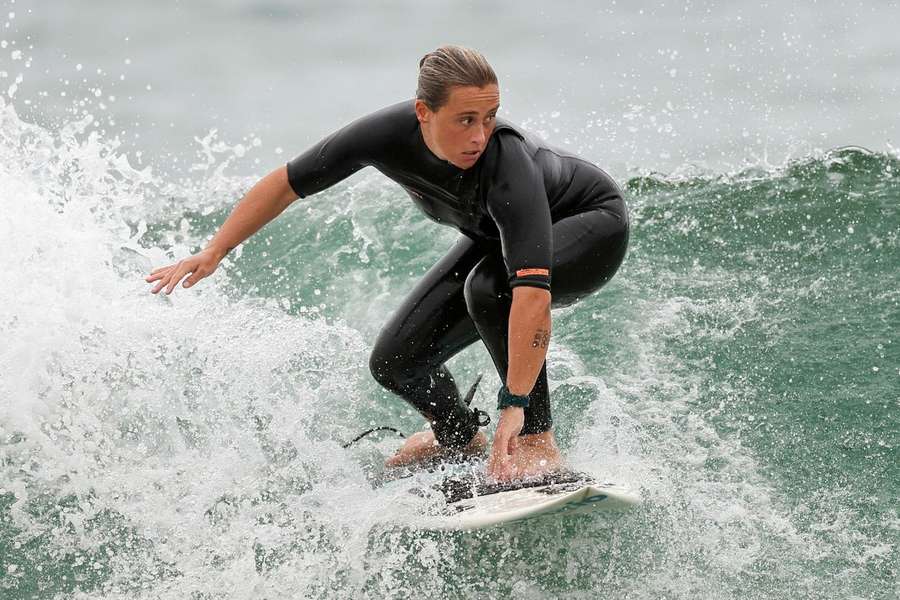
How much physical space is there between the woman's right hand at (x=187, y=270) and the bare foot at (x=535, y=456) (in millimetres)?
1470

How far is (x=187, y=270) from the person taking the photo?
4156 millimetres

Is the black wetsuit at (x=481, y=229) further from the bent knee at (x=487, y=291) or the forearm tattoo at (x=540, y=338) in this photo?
the forearm tattoo at (x=540, y=338)

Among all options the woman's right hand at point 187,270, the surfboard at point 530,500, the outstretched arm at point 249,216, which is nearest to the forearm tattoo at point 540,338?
the surfboard at point 530,500

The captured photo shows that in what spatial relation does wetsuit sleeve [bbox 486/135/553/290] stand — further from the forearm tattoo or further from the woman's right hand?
the woman's right hand

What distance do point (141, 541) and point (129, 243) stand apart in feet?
5.84

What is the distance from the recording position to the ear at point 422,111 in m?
3.75

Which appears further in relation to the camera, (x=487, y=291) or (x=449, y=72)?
(x=487, y=291)

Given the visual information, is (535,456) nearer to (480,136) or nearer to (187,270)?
(480,136)

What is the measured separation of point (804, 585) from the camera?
4422mm

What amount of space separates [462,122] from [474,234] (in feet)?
2.52

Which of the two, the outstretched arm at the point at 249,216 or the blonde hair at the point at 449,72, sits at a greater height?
the blonde hair at the point at 449,72

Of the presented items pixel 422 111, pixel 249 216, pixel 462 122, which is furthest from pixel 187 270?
pixel 462 122

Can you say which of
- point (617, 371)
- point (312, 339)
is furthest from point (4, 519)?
point (617, 371)

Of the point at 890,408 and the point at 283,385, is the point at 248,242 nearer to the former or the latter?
the point at 283,385
